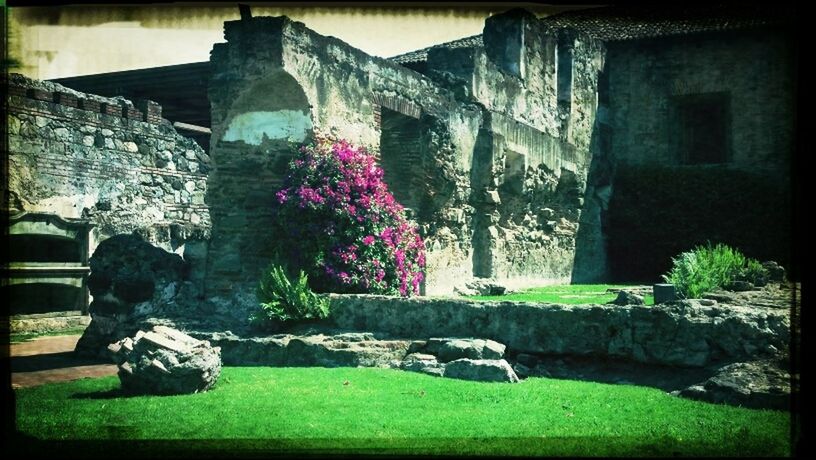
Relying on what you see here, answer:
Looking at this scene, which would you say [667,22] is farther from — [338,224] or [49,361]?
[49,361]

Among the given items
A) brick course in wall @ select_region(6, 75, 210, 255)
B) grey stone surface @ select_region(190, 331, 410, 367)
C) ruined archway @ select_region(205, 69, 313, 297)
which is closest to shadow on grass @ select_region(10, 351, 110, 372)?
grey stone surface @ select_region(190, 331, 410, 367)

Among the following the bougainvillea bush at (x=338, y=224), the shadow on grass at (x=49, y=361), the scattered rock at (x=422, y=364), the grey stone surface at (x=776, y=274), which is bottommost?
the shadow on grass at (x=49, y=361)

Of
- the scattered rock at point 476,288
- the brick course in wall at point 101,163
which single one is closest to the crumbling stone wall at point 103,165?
the brick course in wall at point 101,163

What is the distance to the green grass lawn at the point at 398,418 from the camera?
473 centimetres

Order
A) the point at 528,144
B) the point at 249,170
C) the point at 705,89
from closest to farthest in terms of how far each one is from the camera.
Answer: the point at 249,170, the point at 528,144, the point at 705,89

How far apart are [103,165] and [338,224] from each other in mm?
5472

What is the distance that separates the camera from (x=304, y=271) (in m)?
9.40

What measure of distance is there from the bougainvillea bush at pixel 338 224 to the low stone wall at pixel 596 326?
35.1 inches

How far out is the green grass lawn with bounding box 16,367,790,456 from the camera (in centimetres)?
473

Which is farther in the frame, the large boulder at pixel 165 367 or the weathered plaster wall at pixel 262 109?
the weathered plaster wall at pixel 262 109

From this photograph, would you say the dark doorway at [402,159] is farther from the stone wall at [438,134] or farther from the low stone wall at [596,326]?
the low stone wall at [596,326]

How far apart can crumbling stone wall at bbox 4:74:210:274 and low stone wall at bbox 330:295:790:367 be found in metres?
3.48

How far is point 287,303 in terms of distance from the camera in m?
8.80

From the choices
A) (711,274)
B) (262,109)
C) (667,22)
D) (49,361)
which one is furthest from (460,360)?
(667,22)
